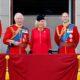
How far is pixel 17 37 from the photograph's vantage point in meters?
10.6

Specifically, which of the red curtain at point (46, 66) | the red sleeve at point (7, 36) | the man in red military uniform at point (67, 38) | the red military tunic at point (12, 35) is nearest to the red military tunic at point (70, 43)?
the man in red military uniform at point (67, 38)

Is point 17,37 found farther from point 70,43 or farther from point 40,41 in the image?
point 70,43

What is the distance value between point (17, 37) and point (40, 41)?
476 millimetres

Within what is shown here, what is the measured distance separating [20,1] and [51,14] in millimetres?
832

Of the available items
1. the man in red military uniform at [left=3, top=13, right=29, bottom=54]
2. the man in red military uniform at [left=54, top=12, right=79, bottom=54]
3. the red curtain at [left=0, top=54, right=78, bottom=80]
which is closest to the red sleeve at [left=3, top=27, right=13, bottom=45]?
the man in red military uniform at [left=3, top=13, right=29, bottom=54]

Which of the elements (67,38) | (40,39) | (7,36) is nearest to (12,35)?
(7,36)

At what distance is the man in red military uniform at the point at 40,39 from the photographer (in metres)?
10.5

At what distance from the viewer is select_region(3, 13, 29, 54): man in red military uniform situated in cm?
1042

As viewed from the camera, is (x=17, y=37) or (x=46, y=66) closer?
(x=46, y=66)

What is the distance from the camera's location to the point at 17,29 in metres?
10.6

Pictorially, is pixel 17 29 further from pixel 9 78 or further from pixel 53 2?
pixel 53 2

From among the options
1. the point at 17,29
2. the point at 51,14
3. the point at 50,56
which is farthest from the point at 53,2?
the point at 50,56

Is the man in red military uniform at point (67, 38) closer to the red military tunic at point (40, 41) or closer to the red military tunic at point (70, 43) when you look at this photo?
the red military tunic at point (70, 43)

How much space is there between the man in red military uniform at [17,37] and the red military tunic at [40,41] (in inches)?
6.7
